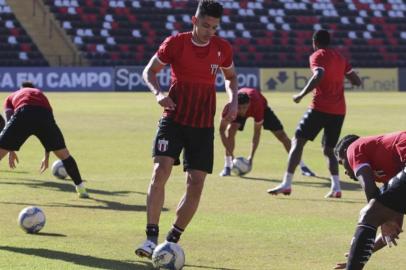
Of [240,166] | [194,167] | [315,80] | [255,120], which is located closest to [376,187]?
[194,167]

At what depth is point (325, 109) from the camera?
13.9 m

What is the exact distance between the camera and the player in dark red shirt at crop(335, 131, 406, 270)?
7.17 m

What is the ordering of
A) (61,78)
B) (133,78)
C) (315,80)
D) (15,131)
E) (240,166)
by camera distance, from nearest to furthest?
1. (15,131)
2. (315,80)
3. (240,166)
4. (61,78)
5. (133,78)

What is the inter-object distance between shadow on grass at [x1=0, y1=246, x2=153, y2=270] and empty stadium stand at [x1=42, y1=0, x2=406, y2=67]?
41.1 m

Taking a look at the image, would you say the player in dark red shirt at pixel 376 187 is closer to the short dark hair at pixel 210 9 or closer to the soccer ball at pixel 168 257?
the soccer ball at pixel 168 257

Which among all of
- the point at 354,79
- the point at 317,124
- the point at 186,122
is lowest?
the point at 317,124

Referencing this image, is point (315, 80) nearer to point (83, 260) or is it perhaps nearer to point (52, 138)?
point (52, 138)

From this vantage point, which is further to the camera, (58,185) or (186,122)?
(58,185)

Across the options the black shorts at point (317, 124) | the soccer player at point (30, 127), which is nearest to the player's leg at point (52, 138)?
the soccer player at point (30, 127)

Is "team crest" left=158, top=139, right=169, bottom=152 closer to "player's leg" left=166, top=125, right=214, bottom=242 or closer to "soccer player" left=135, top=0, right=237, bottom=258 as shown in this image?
"soccer player" left=135, top=0, right=237, bottom=258

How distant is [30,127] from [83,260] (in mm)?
4347

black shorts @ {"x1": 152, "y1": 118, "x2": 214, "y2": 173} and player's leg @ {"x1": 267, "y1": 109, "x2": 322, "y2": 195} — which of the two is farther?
player's leg @ {"x1": 267, "y1": 109, "x2": 322, "y2": 195}

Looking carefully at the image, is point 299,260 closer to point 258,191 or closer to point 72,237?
point 72,237

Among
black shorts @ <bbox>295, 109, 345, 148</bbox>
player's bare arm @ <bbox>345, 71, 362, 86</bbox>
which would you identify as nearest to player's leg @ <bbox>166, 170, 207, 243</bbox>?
black shorts @ <bbox>295, 109, 345, 148</bbox>
